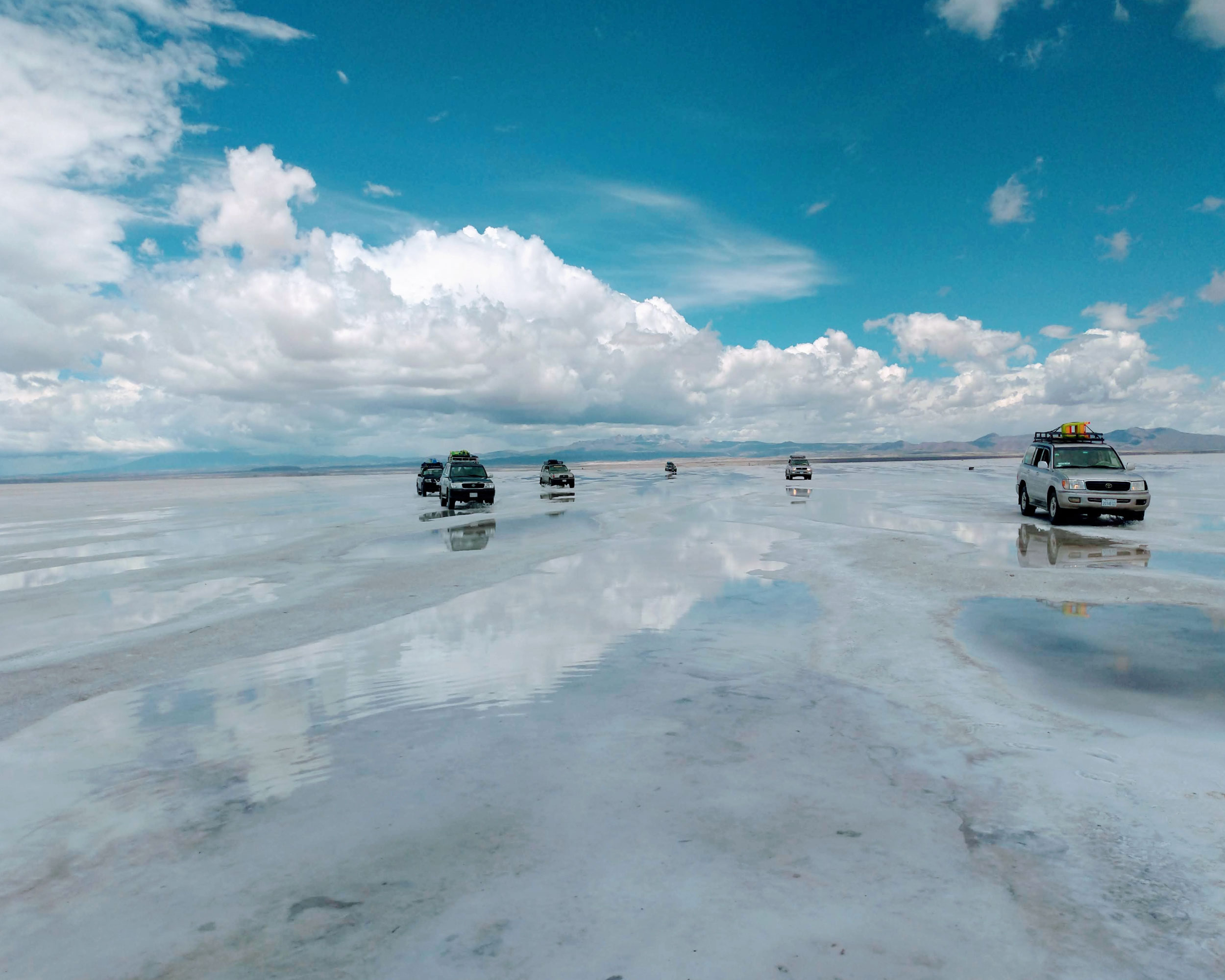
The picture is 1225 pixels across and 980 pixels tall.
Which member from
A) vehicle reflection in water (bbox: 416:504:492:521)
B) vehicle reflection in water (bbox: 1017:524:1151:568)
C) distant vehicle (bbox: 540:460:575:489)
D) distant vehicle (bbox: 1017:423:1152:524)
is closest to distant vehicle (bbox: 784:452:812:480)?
distant vehicle (bbox: 540:460:575:489)

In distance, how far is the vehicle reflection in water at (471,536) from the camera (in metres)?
16.1

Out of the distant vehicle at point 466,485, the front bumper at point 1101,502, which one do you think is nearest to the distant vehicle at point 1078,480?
the front bumper at point 1101,502

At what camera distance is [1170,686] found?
19.9ft

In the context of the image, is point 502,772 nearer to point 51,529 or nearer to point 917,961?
point 917,961

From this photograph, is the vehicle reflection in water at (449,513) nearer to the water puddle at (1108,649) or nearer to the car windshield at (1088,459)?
the water puddle at (1108,649)

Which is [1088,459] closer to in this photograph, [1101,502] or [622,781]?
[1101,502]

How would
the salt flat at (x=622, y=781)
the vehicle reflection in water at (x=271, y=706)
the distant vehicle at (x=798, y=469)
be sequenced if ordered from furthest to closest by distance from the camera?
the distant vehicle at (x=798, y=469) → the vehicle reflection in water at (x=271, y=706) → the salt flat at (x=622, y=781)

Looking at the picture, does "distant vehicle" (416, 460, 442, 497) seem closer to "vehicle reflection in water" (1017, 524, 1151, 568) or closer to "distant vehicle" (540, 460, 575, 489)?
"distant vehicle" (540, 460, 575, 489)

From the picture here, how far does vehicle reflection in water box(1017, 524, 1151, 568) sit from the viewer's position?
12523 millimetres

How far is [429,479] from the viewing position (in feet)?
132

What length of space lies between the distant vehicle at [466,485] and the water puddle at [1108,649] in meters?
22.8

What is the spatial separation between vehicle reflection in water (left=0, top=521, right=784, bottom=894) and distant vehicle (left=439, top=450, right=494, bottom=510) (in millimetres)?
18965

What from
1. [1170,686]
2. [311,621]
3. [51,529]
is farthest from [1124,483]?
[51,529]

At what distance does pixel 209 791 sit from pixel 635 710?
300 cm
